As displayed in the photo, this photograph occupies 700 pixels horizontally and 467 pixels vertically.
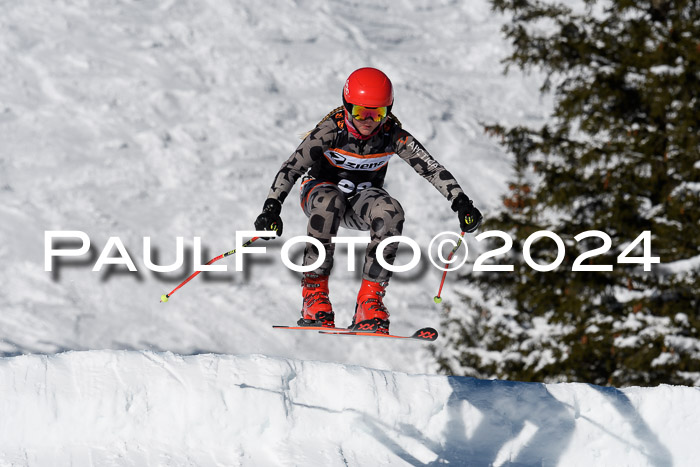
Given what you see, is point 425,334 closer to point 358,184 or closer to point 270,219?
point 358,184

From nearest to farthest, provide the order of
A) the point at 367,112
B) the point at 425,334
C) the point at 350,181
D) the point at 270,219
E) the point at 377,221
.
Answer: the point at 270,219
the point at 367,112
the point at 377,221
the point at 425,334
the point at 350,181

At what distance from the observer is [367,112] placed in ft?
16.8

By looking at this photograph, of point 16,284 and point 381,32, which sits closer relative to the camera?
point 16,284

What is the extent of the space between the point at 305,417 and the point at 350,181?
5.60 feet

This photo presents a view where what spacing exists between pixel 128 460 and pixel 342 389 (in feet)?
5.36

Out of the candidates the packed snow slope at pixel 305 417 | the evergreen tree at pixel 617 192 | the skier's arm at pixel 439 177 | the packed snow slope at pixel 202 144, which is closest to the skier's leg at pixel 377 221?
the skier's arm at pixel 439 177

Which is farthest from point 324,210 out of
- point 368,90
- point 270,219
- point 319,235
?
point 368,90

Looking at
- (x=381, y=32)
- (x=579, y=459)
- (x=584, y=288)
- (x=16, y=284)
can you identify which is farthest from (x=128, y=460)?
(x=381, y=32)

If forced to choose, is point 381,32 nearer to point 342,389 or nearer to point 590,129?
point 590,129

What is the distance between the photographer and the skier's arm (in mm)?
5238

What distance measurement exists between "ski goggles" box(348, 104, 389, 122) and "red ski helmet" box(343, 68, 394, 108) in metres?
0.04

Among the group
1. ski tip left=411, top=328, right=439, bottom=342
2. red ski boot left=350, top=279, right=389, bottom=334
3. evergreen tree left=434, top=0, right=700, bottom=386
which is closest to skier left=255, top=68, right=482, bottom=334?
red ski boot left=350, top=279, right=389, bottom=334

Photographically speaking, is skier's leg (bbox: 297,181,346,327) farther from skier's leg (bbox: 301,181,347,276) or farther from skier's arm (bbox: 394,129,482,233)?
skier's arm (bbox: 394,129,482,233)

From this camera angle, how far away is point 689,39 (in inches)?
448
